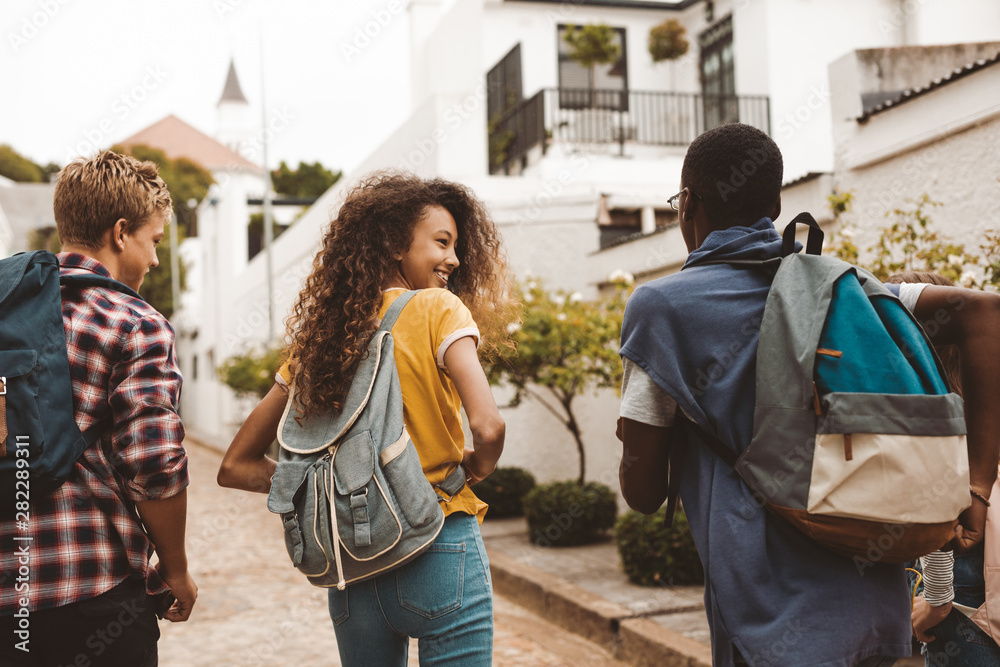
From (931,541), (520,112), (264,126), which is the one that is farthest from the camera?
(264,126)

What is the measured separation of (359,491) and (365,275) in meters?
0.54

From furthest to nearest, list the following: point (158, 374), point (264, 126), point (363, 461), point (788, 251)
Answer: point (264, 126), point (158, 374), point (363, 461), point (788, 251)

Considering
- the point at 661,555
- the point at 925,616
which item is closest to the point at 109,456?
the point at 925,616

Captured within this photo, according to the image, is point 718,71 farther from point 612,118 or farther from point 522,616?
point 522,616

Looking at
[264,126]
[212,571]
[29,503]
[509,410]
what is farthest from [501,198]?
[29,503]

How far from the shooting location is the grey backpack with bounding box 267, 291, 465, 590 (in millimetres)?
1936

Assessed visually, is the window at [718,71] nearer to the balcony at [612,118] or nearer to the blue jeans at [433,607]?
the balcony at [612,118]

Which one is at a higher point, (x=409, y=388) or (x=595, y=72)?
(x=595, y=72)

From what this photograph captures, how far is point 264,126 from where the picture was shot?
1647 centimetres

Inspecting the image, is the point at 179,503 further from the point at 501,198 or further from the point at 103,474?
the point at 501,198

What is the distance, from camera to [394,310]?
7.02 feet

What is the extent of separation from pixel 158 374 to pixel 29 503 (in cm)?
38

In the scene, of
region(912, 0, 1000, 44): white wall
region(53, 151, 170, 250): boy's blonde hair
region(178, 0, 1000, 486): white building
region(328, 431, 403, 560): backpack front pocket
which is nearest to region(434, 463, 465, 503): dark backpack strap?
region(328, 431, 403, 560): backpack front pocket

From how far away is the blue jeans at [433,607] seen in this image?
6.56 ft
